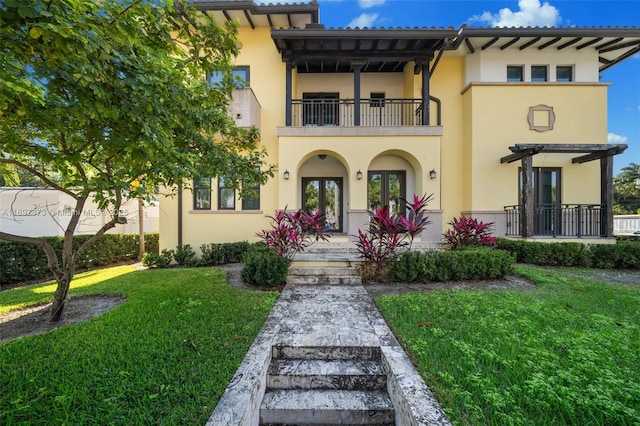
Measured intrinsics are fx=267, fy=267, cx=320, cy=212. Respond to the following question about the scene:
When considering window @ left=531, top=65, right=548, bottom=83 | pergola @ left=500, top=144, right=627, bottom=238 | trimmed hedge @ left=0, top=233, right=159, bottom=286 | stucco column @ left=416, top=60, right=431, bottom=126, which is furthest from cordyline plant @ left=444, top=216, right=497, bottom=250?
trimmed hedge @ left=0, top=233, right=159, bottom=286

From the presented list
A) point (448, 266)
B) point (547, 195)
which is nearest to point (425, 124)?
point (547, 195)

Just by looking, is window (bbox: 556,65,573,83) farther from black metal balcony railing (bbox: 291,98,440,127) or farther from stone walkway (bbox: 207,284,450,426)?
stone walkway (bbox: 207,284,450,426)

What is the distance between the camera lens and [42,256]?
7488 mm

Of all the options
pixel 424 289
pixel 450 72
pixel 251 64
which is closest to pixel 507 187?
pixel 450 72

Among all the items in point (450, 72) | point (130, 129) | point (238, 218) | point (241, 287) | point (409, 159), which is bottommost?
point (241, 287)

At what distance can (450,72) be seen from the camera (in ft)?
33.9

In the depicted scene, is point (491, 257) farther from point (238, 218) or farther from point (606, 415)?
point (238, 218)

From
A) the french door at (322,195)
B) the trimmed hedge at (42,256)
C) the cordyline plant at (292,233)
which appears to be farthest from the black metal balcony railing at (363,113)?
the trimmed hedge at (42,256)

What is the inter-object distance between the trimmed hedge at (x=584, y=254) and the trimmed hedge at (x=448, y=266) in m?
2.04

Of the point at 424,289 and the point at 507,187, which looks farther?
the point at 507,187

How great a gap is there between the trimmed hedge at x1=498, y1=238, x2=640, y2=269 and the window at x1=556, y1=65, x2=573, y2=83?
6.31 m

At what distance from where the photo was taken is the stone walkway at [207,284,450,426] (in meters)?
1.98

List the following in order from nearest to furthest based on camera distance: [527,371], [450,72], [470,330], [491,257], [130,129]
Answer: [527,371]
[130,129]
[470,330]
[491,257]
[450,72]

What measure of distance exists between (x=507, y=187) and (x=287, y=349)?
33.5 ft
